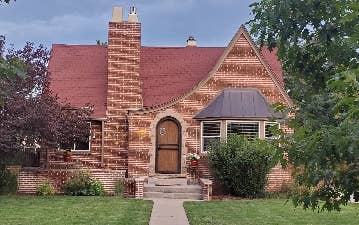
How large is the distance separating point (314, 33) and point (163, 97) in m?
16.4

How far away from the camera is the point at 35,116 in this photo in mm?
17484

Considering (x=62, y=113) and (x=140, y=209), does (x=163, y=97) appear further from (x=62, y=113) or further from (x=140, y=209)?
(x=140, y=209)

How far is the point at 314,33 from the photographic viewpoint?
20.4 ft

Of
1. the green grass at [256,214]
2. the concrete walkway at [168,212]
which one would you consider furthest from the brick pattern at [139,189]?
the green grass at [256,214]

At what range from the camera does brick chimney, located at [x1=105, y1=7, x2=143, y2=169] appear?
2173cm

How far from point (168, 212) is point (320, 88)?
8.69m

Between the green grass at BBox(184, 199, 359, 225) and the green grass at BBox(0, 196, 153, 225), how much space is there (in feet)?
4.28

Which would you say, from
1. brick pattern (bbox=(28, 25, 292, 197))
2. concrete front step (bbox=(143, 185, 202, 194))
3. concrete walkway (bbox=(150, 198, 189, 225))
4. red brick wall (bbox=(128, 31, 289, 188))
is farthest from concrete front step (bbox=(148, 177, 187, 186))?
concrete walkway (bbox=(150, 198, 189, 225))

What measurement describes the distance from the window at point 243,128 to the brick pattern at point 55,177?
434 centimetres

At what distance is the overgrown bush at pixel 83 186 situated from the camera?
1872 centimetres

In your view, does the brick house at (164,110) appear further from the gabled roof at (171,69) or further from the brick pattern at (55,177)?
the brick pattern at (55,177)

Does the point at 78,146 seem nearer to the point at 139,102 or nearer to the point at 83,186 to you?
the point at 139,102

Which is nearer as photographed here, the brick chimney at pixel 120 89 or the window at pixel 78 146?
the window at pixel 78 146

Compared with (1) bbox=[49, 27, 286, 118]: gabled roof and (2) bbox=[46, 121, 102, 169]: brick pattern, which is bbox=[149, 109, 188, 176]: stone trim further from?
(2) bbox=[46, 121, 102, 169]: brick pattern
